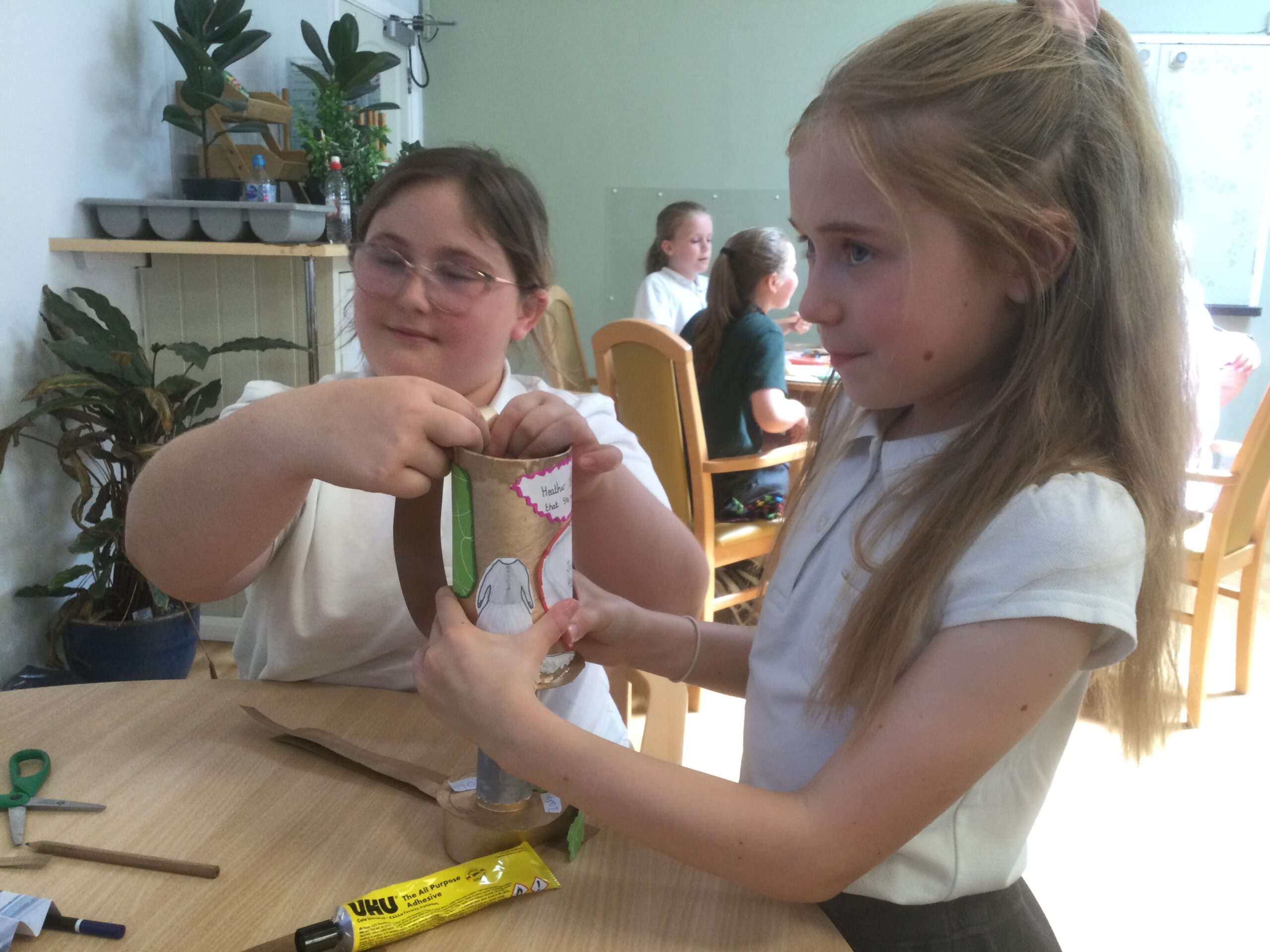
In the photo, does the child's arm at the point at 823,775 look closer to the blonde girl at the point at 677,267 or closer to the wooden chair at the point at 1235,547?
the wooden chair at the point at 1235,547

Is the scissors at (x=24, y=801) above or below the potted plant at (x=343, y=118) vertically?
below

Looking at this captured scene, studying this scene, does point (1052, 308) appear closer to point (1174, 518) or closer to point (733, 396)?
point (1174, 518)

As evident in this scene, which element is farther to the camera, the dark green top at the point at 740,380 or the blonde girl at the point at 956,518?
the dark green top at the point at 740,380

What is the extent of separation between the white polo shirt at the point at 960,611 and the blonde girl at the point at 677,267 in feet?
10.4

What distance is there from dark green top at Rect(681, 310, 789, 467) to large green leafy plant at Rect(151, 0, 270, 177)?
140 centimetres

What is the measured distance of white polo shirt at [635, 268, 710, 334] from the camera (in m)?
4.03

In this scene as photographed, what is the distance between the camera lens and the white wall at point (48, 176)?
2.22 metres

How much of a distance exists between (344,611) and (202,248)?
→ 178cm

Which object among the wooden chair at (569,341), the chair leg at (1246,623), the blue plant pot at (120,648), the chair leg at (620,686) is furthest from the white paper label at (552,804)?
the wooden chair at (569,341)

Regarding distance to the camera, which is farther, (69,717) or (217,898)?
(69,717)

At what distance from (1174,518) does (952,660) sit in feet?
0.79

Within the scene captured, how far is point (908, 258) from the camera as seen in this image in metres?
0.72

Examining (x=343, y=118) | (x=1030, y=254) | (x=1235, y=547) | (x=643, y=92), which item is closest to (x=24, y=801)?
(x=1030, y=254)

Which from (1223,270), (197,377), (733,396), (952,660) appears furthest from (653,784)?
(1223,270)
